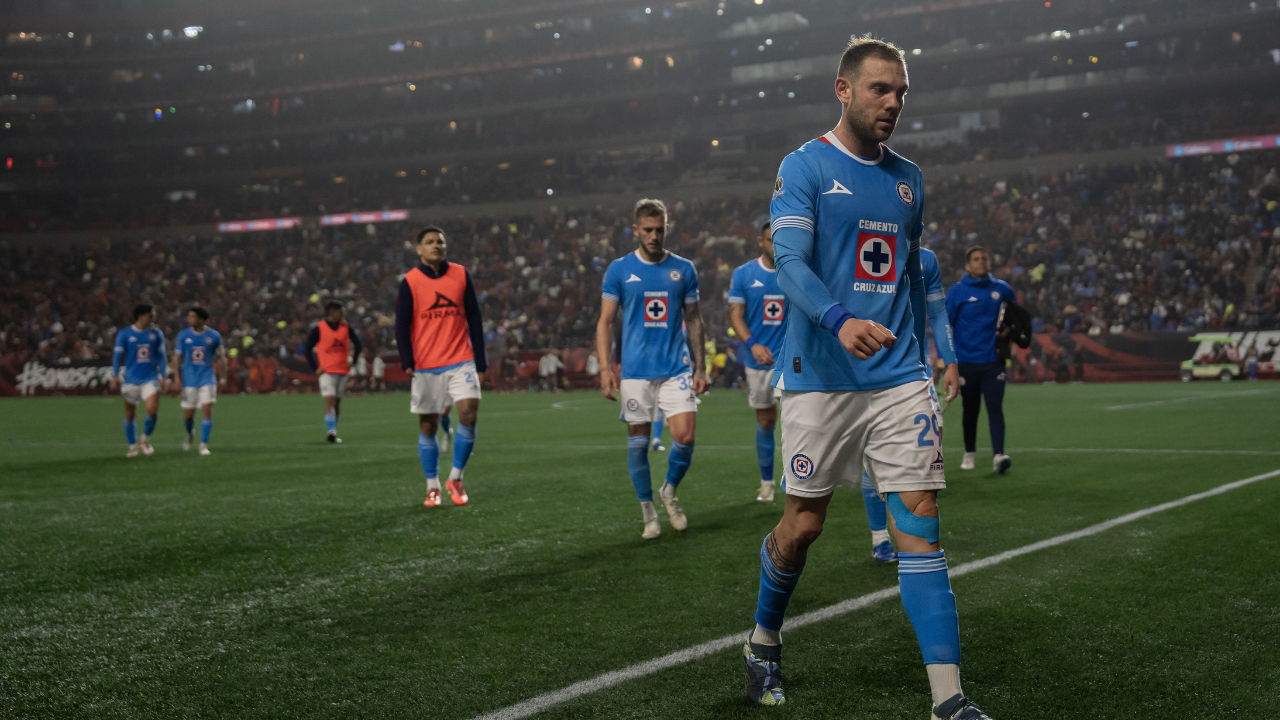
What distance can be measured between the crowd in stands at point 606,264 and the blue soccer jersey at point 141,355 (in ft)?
63.3

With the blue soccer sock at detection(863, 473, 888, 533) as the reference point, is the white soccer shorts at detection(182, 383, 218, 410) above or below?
above

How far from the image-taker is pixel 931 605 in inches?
114

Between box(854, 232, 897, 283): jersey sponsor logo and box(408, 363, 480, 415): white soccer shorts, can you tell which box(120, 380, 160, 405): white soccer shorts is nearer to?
box(408, 363, 480, 415): white soccer shorts

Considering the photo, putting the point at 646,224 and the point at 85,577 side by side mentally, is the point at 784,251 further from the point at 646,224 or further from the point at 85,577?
the point at 85,577

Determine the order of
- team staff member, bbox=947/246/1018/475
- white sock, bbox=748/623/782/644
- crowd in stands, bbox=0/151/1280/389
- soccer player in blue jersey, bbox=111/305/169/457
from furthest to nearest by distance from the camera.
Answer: crowd in stands, bbox=0/151/1280/389 < soccer player in blue jersey, bbox=111/305/169/457 < team staff member, bbox=947/246/1018/475 < white sock, bbox=748/623/782/644

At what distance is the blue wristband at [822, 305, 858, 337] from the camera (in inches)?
112

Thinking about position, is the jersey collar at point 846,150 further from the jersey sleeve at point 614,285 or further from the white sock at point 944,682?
the jersey sleeve at point 614,285

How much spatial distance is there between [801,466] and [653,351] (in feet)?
12.1

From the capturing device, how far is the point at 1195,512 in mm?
6750

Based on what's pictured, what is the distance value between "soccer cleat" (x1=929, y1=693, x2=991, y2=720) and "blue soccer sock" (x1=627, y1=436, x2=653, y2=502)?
3911 millimetres

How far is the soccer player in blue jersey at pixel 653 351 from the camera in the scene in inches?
267

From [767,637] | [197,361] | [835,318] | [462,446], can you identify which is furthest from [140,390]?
[835,318]

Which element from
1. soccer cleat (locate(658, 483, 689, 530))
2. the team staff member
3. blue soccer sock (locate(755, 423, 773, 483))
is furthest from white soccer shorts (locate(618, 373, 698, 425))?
the team staff member

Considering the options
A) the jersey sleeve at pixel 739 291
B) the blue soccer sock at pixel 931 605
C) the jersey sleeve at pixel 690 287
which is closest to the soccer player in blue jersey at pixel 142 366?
the jersey sleeve at pixel 739 291
